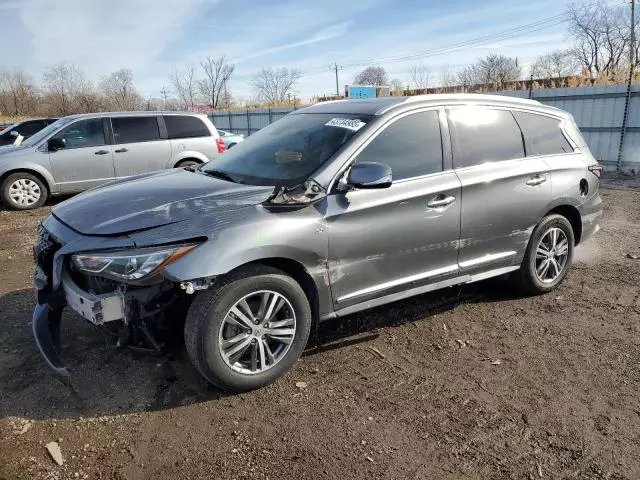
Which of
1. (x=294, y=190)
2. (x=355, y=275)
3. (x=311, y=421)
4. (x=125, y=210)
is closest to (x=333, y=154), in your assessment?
(x=294, y=190)

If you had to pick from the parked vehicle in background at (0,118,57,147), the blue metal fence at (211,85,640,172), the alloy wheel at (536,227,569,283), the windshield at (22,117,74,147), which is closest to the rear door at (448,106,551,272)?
the alloy wheel at (536,227,569,283)

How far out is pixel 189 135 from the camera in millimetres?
10414

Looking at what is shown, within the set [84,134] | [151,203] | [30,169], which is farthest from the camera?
[84,134]

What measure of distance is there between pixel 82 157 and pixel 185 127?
2034mm

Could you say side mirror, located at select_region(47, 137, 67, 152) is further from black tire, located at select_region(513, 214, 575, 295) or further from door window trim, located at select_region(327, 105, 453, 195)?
black tire, located at select_region(513, 214, 575, 295)

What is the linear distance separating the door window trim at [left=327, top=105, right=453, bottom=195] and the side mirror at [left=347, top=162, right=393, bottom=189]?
0.12 meters

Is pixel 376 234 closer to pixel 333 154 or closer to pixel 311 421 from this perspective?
pixel 333 154

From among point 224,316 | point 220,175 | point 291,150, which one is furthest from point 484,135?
point 224,316

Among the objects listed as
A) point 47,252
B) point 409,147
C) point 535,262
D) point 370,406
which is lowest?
point 370,406

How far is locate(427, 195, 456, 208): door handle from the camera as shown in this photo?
12.4ft

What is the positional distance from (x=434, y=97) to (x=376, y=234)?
1.36m

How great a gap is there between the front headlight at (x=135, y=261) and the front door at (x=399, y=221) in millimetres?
1011

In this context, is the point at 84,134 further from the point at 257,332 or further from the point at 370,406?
the point at 370,406

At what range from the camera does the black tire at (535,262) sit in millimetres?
4578
